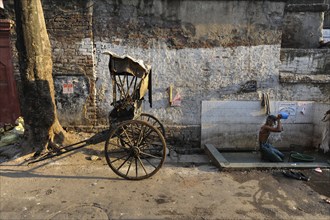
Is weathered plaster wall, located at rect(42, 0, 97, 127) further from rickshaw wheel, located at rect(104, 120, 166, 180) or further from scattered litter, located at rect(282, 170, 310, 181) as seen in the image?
scattered litter, located at rect(282, 170, 310, 181)

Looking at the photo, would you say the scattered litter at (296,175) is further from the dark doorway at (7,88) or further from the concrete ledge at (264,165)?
the dark doorway at (7,88)

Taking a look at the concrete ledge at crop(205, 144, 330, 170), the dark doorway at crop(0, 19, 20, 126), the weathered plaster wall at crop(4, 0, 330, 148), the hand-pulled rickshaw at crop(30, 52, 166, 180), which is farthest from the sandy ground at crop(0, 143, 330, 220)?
the dark doorway at crop(0, 19, 20, 126)

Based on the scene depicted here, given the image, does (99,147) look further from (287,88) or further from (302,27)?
(302,27)

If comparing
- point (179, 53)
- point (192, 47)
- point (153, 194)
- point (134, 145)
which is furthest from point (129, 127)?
point (192, 47)

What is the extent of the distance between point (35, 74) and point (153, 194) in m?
3.65

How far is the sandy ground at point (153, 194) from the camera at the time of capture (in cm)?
376

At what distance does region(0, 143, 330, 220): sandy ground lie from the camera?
3758 millimetres

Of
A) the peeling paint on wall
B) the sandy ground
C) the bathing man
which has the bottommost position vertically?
the sandy ground

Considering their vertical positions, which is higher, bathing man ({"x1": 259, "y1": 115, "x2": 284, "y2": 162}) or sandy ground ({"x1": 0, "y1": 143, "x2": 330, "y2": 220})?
bathing man ({"x1": 259, "y1": 115, "x2": 284, "y2": 162})

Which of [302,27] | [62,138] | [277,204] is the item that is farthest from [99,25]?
[302,27]

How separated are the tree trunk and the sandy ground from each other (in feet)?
2.25

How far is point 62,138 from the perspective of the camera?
5910 millimetres

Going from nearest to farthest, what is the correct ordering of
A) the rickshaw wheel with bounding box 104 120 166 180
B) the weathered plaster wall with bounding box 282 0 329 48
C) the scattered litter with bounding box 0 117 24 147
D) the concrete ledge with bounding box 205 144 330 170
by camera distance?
the rickshaw wheel with bounding box 104 120 166 180 → the concrete ledge with bounding box 205 144 330 170 → the scattered litter with bounding box 0 117 24 147 → the weathered plaster wall with bounding box 282 0 329 48

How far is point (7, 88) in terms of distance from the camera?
23.9 ft
